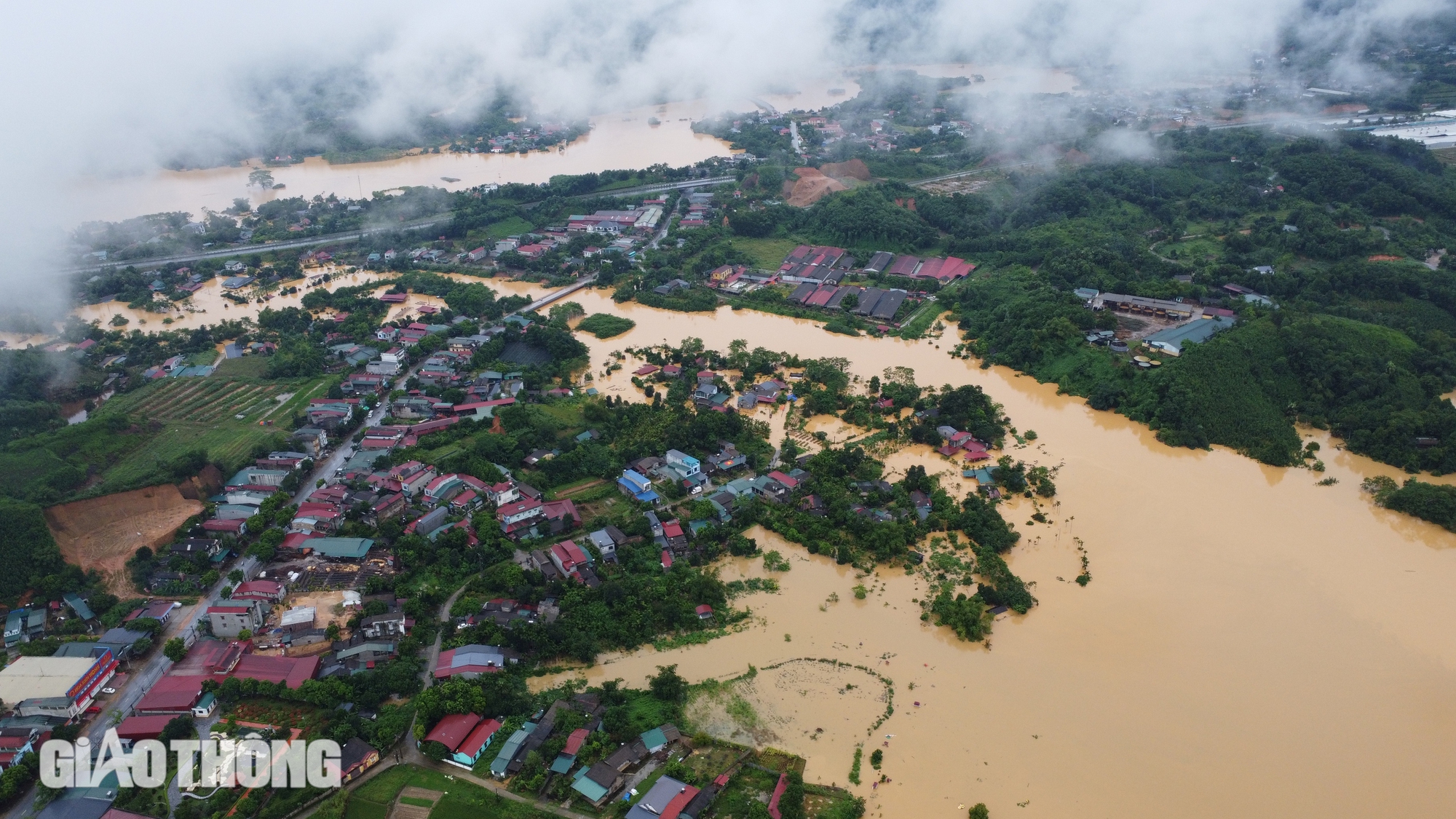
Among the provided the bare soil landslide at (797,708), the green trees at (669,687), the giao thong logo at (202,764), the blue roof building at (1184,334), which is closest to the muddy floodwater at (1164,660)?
the bare soil landslide at (797,708)

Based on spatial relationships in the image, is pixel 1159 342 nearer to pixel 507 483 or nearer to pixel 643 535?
pixel 643 535

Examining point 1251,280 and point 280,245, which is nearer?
point 1251,280

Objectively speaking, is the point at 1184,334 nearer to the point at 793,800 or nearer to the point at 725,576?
the point at 725,576

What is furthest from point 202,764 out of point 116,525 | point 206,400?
point 206,400

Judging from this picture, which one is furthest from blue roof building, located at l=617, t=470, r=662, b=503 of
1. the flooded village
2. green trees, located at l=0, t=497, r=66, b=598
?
green trees, located at l=0, t=497, r=66, b=598

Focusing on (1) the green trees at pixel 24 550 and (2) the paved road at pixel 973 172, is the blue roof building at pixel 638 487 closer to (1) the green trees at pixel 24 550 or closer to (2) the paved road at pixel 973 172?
(1) the green trees at pixel 24 550

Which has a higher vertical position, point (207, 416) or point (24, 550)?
point (24, 550)

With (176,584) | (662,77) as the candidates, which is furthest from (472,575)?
(662,77)
